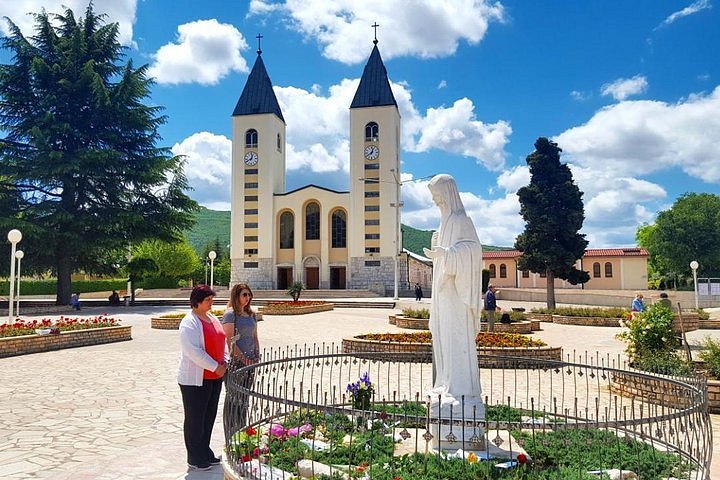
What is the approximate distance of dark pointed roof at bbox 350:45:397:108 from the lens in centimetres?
5259

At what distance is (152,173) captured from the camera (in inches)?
1314

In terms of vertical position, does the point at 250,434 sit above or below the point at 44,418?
above

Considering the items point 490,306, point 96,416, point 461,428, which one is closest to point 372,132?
point 490,306

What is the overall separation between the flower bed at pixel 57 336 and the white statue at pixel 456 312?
39.1 ft

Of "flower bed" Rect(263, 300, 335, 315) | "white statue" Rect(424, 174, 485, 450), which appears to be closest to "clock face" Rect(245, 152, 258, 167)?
"flower bed" Rect(263, 300, 335, 315)

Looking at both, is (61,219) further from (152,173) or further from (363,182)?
(363,182)

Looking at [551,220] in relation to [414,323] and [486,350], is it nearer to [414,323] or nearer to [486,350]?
[414,323]

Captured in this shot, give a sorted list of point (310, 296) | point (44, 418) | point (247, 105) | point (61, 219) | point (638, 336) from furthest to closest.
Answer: point (247, 105) < point (310, 296) < point (61, 219) < point (638, 336) < point (44, 418)

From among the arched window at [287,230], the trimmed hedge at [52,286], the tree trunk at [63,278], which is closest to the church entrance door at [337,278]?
the arched window at [287,230]

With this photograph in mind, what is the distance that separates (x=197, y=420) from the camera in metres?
5.13

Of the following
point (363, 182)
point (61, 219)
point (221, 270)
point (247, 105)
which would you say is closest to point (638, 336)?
point (61, 219)

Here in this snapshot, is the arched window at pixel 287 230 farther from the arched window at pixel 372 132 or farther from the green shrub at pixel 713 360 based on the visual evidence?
the green shrub at pixel 713 360

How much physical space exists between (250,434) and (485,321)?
16.2m

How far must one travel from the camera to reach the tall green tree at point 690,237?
5331 cm
